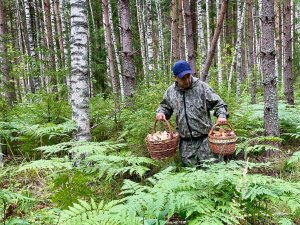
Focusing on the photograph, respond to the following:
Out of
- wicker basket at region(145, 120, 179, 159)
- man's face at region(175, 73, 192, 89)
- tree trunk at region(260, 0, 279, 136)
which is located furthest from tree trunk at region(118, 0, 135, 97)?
wicker basket at region(145, 120, 179, 159)

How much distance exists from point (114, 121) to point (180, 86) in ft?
8.05

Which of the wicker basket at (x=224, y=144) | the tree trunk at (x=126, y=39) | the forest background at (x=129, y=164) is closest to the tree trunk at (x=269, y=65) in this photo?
the forest background at (x=129, y=164)

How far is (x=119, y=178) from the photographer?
535 cm

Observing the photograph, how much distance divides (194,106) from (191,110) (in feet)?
0.27

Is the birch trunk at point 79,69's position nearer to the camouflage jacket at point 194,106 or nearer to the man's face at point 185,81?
the camouflage jacket at point 194,106

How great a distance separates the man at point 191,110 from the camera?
5129 millimetres

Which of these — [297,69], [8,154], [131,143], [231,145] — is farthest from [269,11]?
[297,69]

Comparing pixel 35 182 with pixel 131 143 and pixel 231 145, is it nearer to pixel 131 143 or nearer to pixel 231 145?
pixel 131 143

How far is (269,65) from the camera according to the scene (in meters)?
5.79

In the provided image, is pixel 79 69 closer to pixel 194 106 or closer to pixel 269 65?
pixel 194 106

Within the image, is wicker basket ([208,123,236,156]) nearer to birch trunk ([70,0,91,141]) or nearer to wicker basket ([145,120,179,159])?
wicker basket ([145,120,179,159])

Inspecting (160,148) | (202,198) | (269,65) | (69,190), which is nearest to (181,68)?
(160,148)

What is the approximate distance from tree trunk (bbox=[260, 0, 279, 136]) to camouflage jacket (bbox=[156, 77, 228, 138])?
136 cm

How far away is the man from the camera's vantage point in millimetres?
5129
